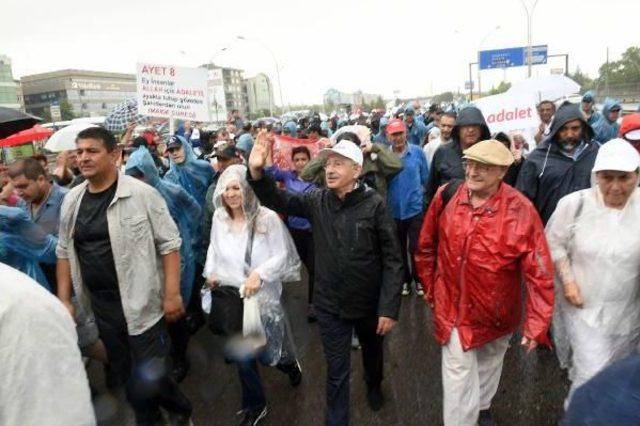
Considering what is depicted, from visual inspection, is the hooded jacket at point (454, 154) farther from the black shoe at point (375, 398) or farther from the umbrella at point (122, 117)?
the umbrella at point (122, 117)

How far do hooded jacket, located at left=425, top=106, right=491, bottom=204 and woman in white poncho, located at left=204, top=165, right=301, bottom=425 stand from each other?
5.49 feet

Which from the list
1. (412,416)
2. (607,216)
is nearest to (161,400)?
(412,416)

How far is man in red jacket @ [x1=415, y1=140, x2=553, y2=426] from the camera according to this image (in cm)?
258

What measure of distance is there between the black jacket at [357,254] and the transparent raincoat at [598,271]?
94 centimetres

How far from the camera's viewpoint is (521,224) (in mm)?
2582

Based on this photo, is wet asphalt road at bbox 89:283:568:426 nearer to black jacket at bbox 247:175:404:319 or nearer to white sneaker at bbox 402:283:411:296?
white sneaker at bbox 402:283:411:296

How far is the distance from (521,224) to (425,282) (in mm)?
718

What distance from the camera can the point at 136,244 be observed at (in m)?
2.87

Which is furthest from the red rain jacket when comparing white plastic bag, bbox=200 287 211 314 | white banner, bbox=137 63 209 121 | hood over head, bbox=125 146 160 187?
white banner, bbox=137 63 209 121

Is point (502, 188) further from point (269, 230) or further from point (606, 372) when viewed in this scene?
point (606, 372)

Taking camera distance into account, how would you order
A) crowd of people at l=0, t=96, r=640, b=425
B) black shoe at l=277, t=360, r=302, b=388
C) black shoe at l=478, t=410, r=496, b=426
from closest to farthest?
1. crowd of people at l=0, t=96, r=640, b=425
2. black shoe at l=478, t=410, r=496, b=426
3. black shoe at l=277, t=360, r=302, b=388

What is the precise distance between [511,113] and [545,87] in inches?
45.1

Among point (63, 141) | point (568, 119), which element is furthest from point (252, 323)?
point (63, 141)

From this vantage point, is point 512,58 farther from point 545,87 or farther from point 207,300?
point 207,300
